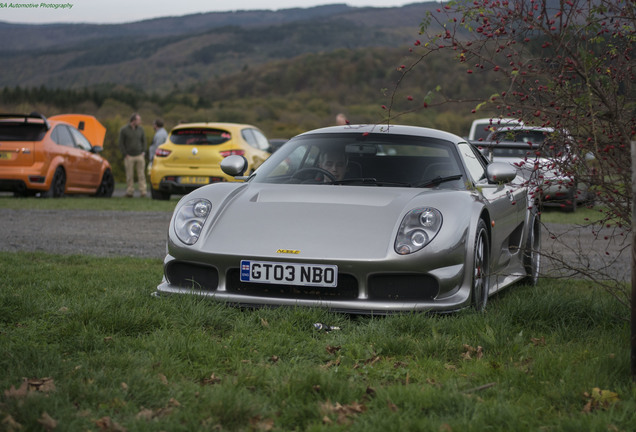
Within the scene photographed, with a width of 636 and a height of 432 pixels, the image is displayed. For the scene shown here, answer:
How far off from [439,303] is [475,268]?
0.40 meters

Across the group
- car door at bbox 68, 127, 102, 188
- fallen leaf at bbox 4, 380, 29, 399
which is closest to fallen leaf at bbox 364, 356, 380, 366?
fallen leaf at bbox 4, 380, 29, 399

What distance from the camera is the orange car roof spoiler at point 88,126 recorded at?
26562 millimetres

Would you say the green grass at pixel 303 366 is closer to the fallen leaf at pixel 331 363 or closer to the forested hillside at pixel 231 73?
the fallen leaf at pixel 331 363

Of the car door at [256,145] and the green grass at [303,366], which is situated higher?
the green grass at [303,366]

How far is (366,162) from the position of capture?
6.36m

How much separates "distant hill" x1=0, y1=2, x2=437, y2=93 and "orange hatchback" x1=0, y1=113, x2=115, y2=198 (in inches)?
4422

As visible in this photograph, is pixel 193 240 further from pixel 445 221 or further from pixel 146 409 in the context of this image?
pixel 146 409

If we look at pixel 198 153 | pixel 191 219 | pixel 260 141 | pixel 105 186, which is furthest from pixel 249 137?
pixel 191 219

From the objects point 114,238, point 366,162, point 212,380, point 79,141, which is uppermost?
point 366,162

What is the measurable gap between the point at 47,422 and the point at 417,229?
105 inches

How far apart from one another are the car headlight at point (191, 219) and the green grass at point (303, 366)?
41 centimetres

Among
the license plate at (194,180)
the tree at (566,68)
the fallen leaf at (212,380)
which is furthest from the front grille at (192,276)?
the license plate at (194,180)

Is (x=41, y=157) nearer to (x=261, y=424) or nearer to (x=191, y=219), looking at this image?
(x=191, y=219)

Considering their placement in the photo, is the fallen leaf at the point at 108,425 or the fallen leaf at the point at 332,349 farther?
the fallen leaf at the point at 332,349
